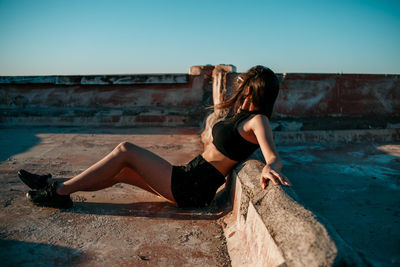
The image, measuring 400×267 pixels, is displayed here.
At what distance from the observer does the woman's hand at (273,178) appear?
158cm

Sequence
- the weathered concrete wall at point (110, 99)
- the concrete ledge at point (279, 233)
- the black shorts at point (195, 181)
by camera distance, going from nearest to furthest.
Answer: the concrete ledge at point (279, 233)
the black shorts at point (195, 181)
the weathered concrete wall at point (110, 99)

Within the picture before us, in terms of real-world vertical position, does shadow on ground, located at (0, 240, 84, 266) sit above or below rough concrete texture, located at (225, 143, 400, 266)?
below

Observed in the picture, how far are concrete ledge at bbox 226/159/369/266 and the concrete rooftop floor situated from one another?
0.13 m

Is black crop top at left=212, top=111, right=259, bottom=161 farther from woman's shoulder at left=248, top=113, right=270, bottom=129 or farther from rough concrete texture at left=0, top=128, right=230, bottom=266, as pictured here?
rough concrete texture at left=0, top=128, right=230, bottom=266

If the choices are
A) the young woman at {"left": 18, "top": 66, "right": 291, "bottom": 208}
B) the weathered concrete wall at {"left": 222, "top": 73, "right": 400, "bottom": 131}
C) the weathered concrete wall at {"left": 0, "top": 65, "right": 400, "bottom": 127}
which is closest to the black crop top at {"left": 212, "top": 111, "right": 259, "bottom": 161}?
the young woman at {"left": 18, "top": 66, "right": 291, "bottom": 208}

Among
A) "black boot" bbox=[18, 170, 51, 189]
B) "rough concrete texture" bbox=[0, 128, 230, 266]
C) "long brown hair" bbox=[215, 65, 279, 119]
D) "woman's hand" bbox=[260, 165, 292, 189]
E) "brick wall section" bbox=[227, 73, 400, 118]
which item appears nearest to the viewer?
"woman's hand" bbox=[260, 165, 292, 189]

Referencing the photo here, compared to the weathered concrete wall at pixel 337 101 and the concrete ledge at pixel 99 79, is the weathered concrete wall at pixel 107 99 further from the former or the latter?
the weathered concrete wall at pixel 337 101

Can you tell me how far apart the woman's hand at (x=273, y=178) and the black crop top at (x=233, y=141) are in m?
0.53

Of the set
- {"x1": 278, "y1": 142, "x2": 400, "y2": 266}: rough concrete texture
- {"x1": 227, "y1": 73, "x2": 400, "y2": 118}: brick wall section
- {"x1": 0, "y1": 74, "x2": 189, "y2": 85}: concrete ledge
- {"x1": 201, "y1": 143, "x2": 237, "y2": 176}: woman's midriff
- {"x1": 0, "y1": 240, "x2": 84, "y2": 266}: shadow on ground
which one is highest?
{"x1": 0, "y1": 74, "x2": 189, "y2": 85}: concrete ledge

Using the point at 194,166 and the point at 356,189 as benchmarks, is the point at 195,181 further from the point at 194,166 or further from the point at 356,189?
the point at 356,189

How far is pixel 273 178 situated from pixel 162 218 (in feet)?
3.37

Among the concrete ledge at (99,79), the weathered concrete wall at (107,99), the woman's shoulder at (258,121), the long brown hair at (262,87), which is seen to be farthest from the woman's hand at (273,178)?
the concrete ledge at (99,79)

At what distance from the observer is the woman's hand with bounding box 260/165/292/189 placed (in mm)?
1582

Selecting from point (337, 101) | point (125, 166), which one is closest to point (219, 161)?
point (125, 166)
